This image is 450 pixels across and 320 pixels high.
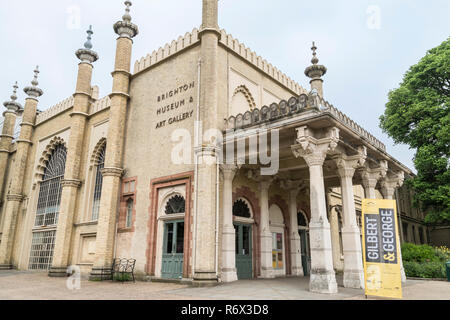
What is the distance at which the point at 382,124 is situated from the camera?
23484mm

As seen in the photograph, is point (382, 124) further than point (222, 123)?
Yes

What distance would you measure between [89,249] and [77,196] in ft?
10.3

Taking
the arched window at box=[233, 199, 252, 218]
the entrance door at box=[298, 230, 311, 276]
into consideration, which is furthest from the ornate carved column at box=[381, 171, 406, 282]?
the arched window at box=[233, 199, 252, 218]

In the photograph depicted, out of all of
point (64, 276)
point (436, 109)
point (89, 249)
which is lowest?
point (64, 276)

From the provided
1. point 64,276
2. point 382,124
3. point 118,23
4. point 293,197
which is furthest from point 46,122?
point 382,124

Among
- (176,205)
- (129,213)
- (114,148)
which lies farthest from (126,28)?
(176,205)

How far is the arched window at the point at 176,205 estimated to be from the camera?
13.4 meters

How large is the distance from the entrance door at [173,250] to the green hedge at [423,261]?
10343 millimetres

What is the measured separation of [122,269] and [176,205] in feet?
11.8

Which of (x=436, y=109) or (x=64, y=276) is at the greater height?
(x=436, y=109)

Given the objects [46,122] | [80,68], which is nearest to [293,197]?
[80,68]
